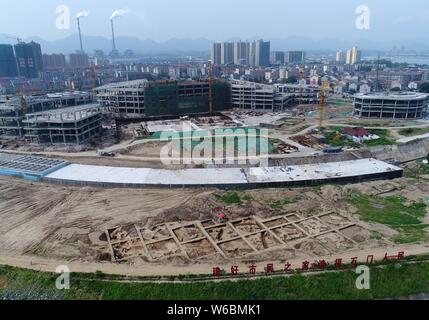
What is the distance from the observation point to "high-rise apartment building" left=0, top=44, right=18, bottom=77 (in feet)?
372

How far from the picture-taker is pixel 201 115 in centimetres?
6322

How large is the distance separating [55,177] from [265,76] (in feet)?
333

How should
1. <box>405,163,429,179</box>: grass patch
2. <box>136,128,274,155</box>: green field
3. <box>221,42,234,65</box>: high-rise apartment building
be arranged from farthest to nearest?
<box>221,42,234,65</box>: high-rise apartment building
<box>136,128,274,155</box>: green field
<box>405,163,429,179</box>: grass patch

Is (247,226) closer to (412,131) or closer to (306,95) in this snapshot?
(412,131)

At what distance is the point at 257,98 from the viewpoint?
6469 centimetres

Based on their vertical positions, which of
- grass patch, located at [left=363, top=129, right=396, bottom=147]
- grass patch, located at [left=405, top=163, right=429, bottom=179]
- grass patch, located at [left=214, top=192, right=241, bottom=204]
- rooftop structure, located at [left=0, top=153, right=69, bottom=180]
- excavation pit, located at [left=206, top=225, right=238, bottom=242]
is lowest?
excavation pit, located at [left=206, top=225, right=238, bottom=242]

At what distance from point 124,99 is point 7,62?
7996cm

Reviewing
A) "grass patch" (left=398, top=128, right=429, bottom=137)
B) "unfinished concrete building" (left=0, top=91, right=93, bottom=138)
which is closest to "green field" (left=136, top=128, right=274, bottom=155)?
"unfinished concrete building" (left=0, top=91, right=93, bottom=138)

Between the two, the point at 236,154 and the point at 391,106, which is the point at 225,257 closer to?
the point at 236,154

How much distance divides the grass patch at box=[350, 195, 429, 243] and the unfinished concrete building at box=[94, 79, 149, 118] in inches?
1703

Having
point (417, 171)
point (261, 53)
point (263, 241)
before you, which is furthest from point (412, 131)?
point (261, 53)

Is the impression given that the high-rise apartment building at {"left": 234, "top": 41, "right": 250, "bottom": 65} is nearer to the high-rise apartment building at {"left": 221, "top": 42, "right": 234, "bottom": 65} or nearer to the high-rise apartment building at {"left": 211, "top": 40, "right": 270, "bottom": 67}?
the high-rise apartment building at {"left": 211, "top": 40, "right": 270, "bottom": 67}
